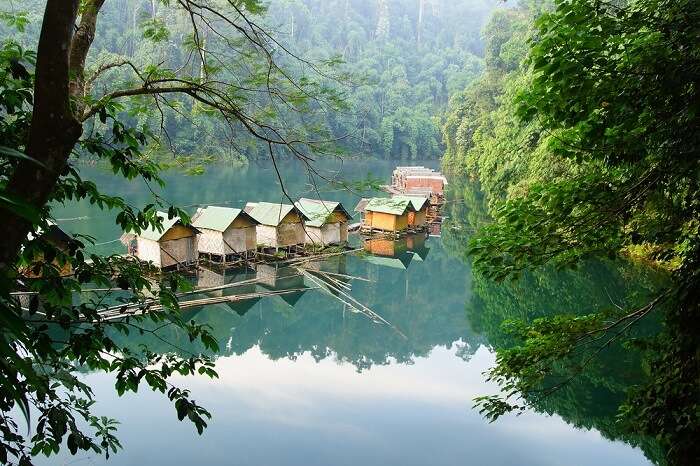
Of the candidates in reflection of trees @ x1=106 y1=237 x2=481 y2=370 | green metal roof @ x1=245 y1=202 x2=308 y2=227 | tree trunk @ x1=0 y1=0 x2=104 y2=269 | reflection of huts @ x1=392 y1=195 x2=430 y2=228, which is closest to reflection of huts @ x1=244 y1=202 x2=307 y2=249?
green metal roof @ x1=245 y1=202 x2=308 y2=227

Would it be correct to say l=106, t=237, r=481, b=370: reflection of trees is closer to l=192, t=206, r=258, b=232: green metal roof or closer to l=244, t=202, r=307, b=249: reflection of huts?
l=192, t=206, r=258, b=232: green metal roof

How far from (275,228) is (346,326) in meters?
4.78

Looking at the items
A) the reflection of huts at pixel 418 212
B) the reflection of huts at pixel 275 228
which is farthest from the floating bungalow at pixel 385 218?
the reflection of huts at pixel 275 228

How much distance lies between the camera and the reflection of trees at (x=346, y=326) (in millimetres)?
11023

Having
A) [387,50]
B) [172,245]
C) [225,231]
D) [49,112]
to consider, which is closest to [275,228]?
[225,231]

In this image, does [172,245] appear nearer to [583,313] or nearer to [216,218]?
[216,218]

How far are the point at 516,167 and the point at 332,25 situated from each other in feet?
162

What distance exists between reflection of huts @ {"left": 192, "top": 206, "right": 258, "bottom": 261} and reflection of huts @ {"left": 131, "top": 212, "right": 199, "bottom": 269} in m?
0.78

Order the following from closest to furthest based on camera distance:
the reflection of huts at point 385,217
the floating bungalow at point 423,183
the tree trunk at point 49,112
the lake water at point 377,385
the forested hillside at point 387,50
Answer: the tree trunk at point 49,112 → the lake water at point 377,385 → the reflection of huts at point 385,217 → the floating bungalow at point 423,183 → the forested hillside at point 387,50

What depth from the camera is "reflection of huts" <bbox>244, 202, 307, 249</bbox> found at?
16062 mm

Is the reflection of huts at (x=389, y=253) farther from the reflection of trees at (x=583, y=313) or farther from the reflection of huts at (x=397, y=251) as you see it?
the reflection of trees at (x=583, y=313)

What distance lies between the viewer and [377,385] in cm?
967

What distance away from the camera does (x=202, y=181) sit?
104 feet

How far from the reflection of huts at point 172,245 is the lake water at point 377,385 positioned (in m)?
1.65
